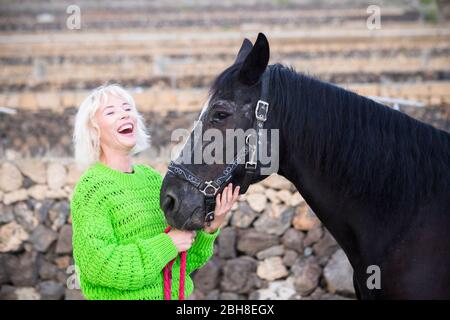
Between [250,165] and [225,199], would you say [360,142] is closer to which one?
[250,165]

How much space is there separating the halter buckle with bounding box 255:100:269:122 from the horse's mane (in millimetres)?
53

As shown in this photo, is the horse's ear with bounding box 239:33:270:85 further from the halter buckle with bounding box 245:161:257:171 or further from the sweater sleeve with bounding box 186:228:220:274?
the sweater sleeve with bounding box 186:228:220:274

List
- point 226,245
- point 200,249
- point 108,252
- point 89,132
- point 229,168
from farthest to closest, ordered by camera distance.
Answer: point 226,245, point 200,249, point 89,132, point 229,168, point 108,252

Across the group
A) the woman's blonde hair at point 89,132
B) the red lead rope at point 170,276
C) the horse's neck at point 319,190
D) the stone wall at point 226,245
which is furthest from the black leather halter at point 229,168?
the stone wall at point 226,245

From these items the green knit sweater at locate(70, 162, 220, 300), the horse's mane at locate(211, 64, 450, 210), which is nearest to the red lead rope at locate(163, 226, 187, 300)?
the green knit sweater at locate(70, 162, 220, 300)

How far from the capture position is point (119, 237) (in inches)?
140

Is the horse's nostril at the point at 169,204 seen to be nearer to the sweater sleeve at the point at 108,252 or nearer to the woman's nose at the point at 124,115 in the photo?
the sweater sleeve at the point at 108,252

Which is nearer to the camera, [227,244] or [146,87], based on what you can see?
[227,244]

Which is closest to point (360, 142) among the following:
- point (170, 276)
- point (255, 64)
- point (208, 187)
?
point (255, 64)

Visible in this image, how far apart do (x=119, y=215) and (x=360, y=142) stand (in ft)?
4.53
